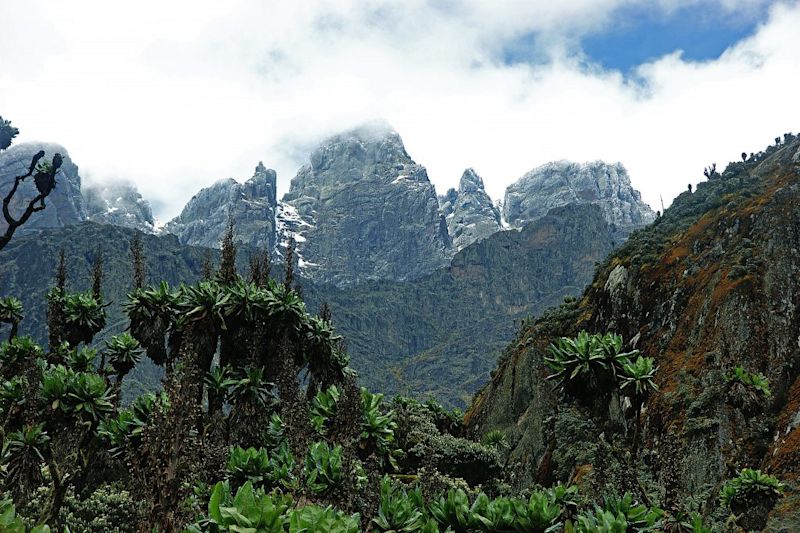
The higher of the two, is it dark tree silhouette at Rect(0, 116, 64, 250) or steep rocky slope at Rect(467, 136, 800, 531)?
dark tree silhouette at Rect(0, 116, 64, 250)

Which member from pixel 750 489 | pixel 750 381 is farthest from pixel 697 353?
pixel 750 489

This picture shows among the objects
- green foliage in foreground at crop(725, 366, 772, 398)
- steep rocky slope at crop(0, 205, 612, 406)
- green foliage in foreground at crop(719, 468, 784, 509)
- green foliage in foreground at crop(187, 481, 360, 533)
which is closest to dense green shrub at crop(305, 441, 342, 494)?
green foliage in foreground at crop(187, 481, 360, 533)

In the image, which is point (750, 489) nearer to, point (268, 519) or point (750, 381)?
point (750, 381)

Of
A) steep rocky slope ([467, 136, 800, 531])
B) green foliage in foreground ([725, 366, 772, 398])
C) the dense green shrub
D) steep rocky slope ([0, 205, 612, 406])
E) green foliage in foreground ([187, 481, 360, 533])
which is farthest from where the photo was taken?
steep rocky slope ([0, 205, 612, 406])

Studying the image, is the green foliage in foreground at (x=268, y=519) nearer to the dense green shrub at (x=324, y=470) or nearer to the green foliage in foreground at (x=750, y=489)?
the dense green shrub at (x=324, y=470)

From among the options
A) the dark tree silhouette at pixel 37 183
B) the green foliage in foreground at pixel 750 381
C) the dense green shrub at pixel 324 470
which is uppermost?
the dark tree silhouette at pixel 37 183

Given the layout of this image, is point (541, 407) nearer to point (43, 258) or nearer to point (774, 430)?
point (774, 430)

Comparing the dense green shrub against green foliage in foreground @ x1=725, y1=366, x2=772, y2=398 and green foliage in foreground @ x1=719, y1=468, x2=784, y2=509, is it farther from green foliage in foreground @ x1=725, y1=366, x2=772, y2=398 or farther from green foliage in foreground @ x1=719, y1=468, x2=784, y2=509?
green foliage in foreground @ x1=725, y1=366, x2=772, y2=398

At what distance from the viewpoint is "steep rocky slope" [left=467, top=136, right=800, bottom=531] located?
19.8 m

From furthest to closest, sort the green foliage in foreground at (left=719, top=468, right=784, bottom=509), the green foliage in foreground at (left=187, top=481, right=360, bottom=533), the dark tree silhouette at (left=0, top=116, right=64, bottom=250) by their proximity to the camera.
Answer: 1. the dark tree silhouette at (left=0, top=116, right=64, bottom=250)
2. the green foliage in foreground at (left=719, top=468, right=784, bottom=509)
3. the green foliage in foreground at (left=187, top=481, right=360, bottom=533)

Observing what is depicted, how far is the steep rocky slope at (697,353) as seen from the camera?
19.8 meters

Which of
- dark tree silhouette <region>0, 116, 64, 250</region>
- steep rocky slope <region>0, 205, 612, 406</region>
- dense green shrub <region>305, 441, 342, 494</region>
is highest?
steep rocky slope <region>0, 205, 612, 406</region>

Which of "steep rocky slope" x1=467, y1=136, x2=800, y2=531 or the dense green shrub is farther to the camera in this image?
"steep rocky slope" x1=467, y1=136, x2=800, y2=531

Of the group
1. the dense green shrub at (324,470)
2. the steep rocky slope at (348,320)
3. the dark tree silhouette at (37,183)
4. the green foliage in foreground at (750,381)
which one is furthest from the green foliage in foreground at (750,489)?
the steep rocky slope at (348,320)
